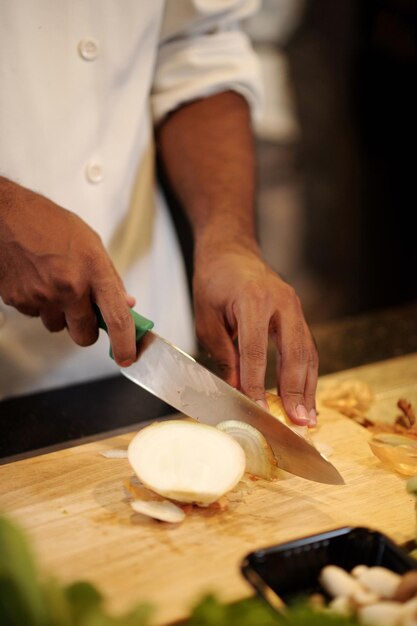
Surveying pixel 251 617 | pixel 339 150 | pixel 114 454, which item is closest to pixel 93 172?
pixel 114 454

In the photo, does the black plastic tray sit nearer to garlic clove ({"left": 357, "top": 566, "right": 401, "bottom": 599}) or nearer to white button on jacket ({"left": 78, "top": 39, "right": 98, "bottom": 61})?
garlic clove ({"left": 357, "top": 566, "right": 401, "bottom": 599})

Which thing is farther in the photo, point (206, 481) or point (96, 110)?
point (96, 110)

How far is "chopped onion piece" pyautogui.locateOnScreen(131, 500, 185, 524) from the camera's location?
3.13 ft

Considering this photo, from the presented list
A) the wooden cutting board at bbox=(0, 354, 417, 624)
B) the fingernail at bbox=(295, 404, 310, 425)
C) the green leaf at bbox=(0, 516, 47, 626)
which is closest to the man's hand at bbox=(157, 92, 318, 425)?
the fingernail at bbox=(295, 404, 310, 425)

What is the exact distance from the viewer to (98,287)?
1061mm

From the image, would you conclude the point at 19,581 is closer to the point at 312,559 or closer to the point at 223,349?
the point at 312,559

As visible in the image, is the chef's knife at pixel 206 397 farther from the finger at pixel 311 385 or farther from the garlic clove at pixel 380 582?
the garlic clove at pixel 380 582

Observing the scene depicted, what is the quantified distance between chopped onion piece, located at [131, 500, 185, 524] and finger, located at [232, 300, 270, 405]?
217 millimetres

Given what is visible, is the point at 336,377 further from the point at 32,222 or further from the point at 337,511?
the point at 32,222

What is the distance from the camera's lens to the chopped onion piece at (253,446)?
1.05 metres

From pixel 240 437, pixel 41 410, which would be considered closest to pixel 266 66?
pixel 41 410

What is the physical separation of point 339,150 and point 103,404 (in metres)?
2.29

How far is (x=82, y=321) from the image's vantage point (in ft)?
3.63

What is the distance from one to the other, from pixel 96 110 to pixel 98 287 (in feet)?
1.62
